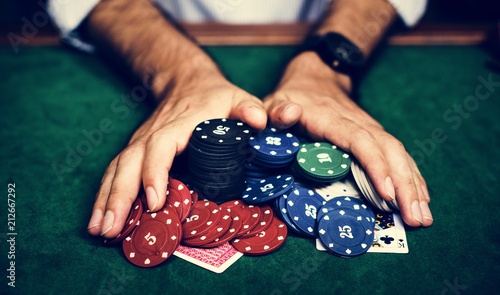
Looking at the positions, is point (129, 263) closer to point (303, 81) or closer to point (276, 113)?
point (276, 113)

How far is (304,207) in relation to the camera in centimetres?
187

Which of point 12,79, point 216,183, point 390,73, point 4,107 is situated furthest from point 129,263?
point 390,73

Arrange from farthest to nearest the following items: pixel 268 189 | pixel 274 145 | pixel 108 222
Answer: pixel 274 145 < pixel 268 189 < pixel 108 222

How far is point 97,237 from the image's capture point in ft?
5.81

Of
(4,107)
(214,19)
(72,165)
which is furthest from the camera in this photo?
(214,19)

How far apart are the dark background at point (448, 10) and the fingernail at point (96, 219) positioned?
2.97 meters

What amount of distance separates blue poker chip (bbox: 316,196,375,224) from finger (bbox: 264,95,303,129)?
39 centimetres

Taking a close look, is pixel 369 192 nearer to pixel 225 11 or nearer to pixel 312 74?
pixel 312 74

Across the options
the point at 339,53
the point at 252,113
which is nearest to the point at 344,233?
the point at 252,113

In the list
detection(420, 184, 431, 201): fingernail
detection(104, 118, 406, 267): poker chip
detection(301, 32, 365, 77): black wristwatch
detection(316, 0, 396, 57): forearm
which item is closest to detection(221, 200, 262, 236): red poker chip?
detection(104, 118, 406, 267): poker chip

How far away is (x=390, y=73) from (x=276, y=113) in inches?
46.9

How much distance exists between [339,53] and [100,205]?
155 centimetres

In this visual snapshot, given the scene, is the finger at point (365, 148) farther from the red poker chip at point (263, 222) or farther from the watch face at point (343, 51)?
the watch face at point (343, 51)

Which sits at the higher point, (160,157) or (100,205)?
(160,157)
